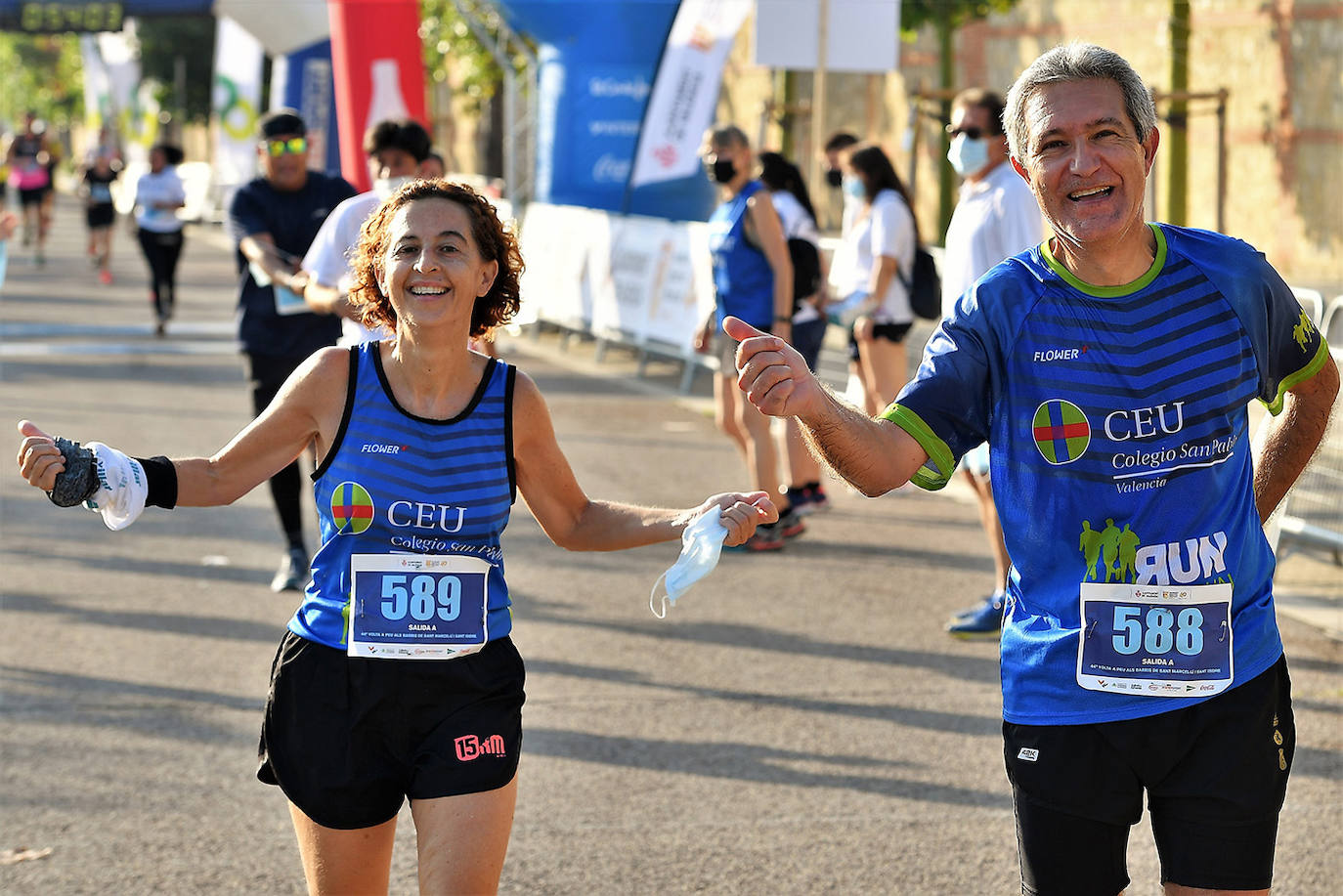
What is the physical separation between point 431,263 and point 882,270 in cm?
558

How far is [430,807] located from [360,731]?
0.19 meters

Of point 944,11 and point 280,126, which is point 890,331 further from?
point 944,11

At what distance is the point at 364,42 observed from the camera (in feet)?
52.0

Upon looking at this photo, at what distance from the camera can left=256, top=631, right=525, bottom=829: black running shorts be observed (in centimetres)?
326

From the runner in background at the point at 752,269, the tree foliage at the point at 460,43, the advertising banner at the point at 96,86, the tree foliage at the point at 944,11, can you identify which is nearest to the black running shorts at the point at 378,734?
the runner in background at the point at 752,269

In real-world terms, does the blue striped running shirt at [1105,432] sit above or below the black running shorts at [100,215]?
below

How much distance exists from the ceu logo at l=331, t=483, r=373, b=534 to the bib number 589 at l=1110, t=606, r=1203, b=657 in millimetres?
1398

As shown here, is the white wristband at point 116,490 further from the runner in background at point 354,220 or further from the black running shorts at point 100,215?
the black running shorts at point 100,215

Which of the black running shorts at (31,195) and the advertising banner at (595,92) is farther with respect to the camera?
the black running shorts at (31,195)

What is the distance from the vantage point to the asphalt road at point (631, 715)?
4719mm

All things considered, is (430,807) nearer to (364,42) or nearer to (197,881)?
(197,881)

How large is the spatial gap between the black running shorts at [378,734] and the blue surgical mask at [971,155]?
14.4 ft

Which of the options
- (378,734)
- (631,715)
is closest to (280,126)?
(631,715)

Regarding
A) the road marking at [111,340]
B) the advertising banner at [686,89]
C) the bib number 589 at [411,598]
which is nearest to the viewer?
the bib number 589 at [411,598]
